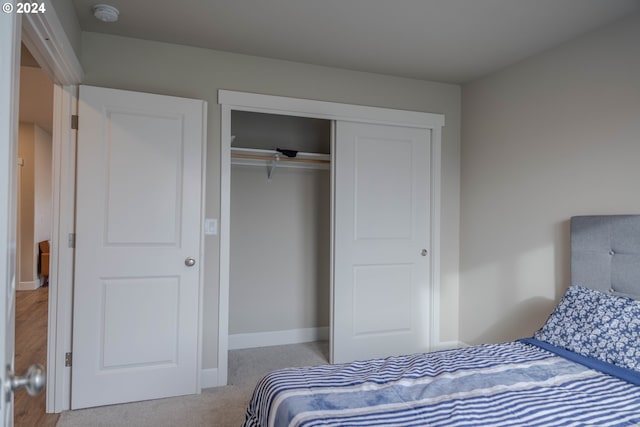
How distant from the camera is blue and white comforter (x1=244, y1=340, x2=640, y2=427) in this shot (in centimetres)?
137

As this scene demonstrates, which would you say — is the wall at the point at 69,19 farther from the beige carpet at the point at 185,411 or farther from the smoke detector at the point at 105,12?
the beige carpet at the point at 185,411

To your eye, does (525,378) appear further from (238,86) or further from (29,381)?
(238,86)

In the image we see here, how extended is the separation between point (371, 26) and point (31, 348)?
3866 mm

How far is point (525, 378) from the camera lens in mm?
1713

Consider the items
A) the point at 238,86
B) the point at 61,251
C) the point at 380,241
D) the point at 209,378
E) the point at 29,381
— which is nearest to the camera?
the point at 29,381

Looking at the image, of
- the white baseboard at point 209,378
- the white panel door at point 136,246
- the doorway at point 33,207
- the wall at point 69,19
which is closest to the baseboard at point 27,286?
the doorway at point 33,207

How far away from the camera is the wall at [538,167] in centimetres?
237

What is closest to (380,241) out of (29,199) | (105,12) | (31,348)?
(105,12)

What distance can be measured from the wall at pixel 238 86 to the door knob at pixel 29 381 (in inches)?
82.7

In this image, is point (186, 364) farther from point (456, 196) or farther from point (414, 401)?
point (456, 196)

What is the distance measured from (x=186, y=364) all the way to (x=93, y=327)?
625 millimetres

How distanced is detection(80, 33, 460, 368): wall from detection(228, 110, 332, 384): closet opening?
661 mm

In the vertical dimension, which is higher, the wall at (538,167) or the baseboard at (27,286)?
the wall at (538,167)

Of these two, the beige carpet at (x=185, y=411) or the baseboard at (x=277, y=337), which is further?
the baseboard at (x=277, y=337)
